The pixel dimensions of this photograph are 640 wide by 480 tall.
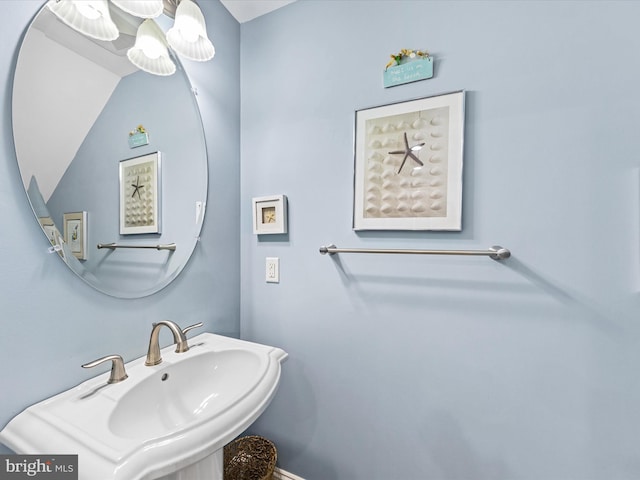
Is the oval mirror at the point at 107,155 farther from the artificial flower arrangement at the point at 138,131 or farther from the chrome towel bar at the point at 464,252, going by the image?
the chrome towel bar at the point at 464,252

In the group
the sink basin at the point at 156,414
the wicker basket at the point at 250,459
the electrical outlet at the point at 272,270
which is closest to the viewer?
the sink basin at the point at 156,414

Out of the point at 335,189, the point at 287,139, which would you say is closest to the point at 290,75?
the point at 287,139

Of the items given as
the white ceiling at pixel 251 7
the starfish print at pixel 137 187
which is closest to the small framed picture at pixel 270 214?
the starfish print at pixel 137 187

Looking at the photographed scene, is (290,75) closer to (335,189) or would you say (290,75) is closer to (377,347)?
(335,189)

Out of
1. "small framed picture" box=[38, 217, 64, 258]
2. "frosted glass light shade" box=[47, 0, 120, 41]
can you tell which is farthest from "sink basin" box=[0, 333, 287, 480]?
"frosted glass light shade" box=[47, 0, 120, 41]

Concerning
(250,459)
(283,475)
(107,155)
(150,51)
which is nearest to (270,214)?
(107,155)

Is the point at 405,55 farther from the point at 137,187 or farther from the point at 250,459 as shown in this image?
the point at 250,459

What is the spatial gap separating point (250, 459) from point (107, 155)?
1.33m

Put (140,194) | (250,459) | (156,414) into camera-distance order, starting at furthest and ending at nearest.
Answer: (250,459) < (140,194) < (156,414)

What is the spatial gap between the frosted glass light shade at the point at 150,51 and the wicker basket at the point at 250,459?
1.57 metres

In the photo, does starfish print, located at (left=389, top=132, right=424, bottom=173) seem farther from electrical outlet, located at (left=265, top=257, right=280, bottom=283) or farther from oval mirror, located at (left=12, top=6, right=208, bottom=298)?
oval mirror, located at (left=12, top=6, right=208, bottom=298)

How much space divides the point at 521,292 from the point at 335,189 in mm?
743

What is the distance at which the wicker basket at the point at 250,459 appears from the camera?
3.79ft

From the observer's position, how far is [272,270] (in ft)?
4.20
